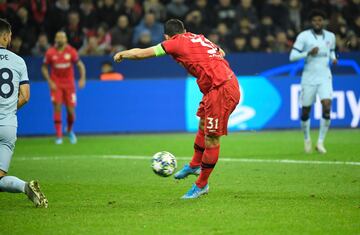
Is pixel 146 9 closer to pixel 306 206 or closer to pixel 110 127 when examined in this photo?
pixel 110 127

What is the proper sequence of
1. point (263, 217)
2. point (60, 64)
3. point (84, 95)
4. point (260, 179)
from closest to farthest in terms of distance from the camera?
point (263, 217), point (260, 179), point (60, 64), point (84, 95)

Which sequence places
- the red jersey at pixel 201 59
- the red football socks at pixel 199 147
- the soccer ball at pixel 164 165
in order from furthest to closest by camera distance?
the red football socks at pixel 199 147 < the soccer ball at pixel 164 165 < the red jersey at pixel 201 59

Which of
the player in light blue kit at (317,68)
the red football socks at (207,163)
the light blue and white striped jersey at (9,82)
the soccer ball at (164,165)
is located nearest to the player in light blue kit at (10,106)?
the light blue and white striped jersey at (9,82)

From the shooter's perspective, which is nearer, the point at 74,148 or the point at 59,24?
the point at 74,148

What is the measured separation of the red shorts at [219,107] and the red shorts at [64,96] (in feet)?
27.3

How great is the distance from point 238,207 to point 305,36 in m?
6.74

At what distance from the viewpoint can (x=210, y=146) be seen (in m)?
9.51

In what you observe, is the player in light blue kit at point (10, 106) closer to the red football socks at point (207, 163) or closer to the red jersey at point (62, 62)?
the red football socks at point (207, 163)

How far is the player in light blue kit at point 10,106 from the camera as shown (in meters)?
8.60

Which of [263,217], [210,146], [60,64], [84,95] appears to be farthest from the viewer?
[84,95]

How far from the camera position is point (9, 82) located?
8672 millimetres

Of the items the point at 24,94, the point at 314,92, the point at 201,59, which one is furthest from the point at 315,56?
the point at 24,94

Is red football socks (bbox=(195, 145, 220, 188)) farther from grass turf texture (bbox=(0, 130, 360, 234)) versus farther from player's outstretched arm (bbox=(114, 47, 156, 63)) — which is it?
player's outstretched arm (bbox=(114, 47, 156, 63))

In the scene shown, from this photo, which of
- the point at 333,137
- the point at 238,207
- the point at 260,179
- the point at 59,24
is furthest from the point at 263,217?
the point at 59,24
